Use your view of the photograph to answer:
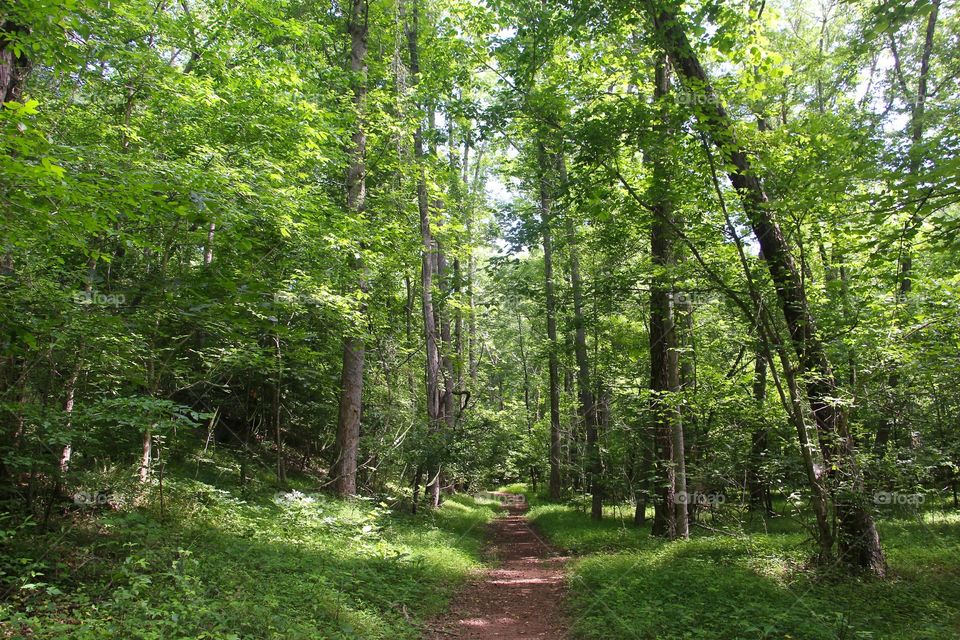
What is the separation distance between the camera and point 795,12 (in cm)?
1532

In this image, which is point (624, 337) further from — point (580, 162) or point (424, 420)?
point (580, 162)

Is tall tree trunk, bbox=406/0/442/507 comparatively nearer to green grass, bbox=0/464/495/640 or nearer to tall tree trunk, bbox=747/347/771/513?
green grass, bbox=0/464/495/640

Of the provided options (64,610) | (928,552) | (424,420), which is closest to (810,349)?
(928,552)

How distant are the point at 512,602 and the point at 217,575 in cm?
430

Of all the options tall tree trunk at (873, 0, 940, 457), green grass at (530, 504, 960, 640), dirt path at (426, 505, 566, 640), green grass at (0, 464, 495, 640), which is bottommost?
dirt path at (426, 505, 566, 640)

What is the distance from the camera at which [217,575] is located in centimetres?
567

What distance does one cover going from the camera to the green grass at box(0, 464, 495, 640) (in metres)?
4.38

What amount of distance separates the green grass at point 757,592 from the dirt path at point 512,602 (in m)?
0.39

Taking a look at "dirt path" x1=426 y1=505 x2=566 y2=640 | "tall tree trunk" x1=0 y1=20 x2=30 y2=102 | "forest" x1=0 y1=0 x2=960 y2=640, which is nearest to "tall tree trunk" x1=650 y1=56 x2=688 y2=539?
"forest" x1=0 y1=0 x2=960 y2=640

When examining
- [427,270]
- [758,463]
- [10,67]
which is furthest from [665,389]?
[10,67]

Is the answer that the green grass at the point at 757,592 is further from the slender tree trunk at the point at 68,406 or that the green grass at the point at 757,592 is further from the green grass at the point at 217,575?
the slender tree trunk at the point at 68,406

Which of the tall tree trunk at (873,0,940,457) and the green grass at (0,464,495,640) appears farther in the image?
the tall tree trunk at (873,0,940,457)

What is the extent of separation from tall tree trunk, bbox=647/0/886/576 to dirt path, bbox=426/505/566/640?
393 cm

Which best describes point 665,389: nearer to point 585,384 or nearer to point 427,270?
point 585,384
